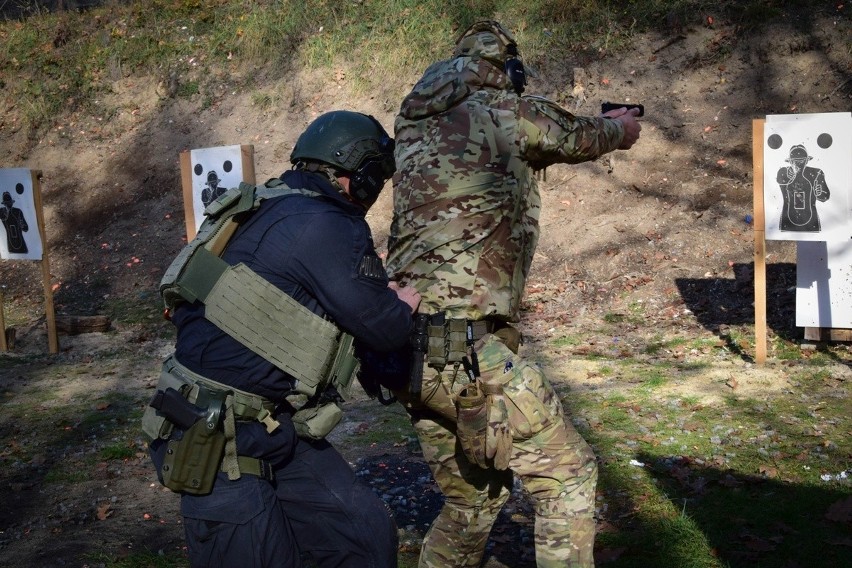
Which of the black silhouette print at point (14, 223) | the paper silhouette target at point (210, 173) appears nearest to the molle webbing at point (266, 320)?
the paper silhouette target at point (210, 173)

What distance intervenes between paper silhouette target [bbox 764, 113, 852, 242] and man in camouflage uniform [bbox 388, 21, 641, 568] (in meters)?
4.03

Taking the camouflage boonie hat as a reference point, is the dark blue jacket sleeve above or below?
below

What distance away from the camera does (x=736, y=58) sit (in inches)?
465

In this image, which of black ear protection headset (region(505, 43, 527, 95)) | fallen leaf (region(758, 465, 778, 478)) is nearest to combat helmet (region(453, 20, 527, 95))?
black ear protection headset (region(505, 43, 527, 95))

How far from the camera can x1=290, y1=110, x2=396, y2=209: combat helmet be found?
324 cm

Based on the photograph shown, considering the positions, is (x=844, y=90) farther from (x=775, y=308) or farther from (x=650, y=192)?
(x=775, y=308)

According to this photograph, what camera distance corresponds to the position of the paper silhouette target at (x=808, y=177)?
7355 mm

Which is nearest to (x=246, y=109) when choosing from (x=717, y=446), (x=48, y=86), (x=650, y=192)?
(x=48, y=86)

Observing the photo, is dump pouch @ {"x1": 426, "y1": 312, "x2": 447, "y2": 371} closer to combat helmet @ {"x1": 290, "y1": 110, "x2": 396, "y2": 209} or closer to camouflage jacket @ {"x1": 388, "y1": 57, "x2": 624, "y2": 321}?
camouflage jacket @ {"x1": 388, "y1": 57, "x2": 624, "y2": 321}

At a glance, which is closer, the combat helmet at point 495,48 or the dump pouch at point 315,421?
the dump pouch at point 315,421

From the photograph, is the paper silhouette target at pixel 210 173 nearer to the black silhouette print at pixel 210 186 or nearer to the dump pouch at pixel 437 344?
the black silhouette print at pixel 210 186

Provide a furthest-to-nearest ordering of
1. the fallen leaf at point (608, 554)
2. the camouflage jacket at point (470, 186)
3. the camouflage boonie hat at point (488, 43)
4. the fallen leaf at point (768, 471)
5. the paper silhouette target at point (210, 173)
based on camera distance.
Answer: the paper silhouette target at point (210, 173) → the fallen leaf at point (768, 471) → the fallen leaf at point (608, 554) → the camouflage boonie hat at point (488, 43) → the camouflage jacket at point (470, 186)

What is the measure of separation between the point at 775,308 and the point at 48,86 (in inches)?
535

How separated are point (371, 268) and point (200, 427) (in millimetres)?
768
